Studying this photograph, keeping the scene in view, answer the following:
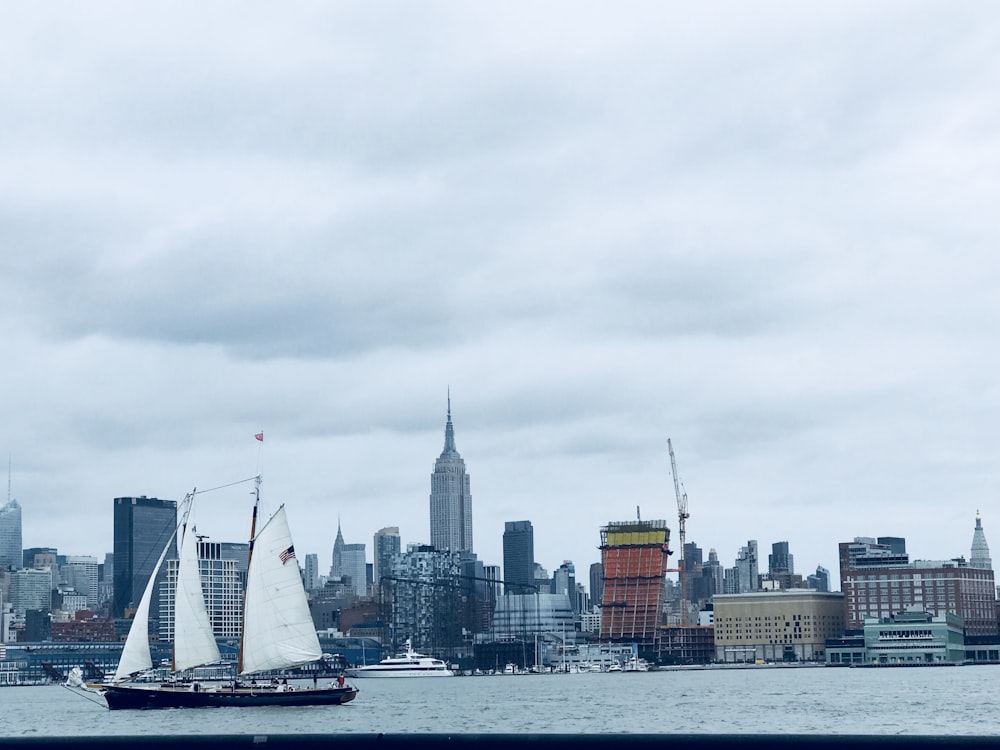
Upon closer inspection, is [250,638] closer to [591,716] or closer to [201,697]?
[201,697]

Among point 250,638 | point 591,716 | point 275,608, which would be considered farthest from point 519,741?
point 250,638

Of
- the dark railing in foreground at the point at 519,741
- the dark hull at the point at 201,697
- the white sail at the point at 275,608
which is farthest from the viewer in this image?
the dark hull at the point at 201,697

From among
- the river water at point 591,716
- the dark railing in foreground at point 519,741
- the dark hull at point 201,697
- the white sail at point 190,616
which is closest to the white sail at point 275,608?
the river water at point 591,716

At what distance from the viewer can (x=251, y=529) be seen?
5295 inches

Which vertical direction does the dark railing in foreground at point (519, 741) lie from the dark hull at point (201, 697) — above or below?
above

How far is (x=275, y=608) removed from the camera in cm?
12469

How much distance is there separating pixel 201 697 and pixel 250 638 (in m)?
10.9

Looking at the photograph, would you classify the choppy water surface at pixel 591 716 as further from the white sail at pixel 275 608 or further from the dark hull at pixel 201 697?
the white sail at pixel 275 608

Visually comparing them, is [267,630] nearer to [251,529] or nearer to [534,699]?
[251,529]

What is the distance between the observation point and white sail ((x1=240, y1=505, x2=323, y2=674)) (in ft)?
408

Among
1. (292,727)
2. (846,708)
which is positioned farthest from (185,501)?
(846,708)

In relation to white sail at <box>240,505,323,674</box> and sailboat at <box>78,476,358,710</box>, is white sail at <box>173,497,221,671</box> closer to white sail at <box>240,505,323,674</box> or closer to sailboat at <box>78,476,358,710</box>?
sailboat at <box>78,476,358,710</box>

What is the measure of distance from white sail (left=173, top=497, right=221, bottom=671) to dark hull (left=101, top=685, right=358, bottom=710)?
3.51 meters

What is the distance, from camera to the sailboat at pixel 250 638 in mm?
124625
